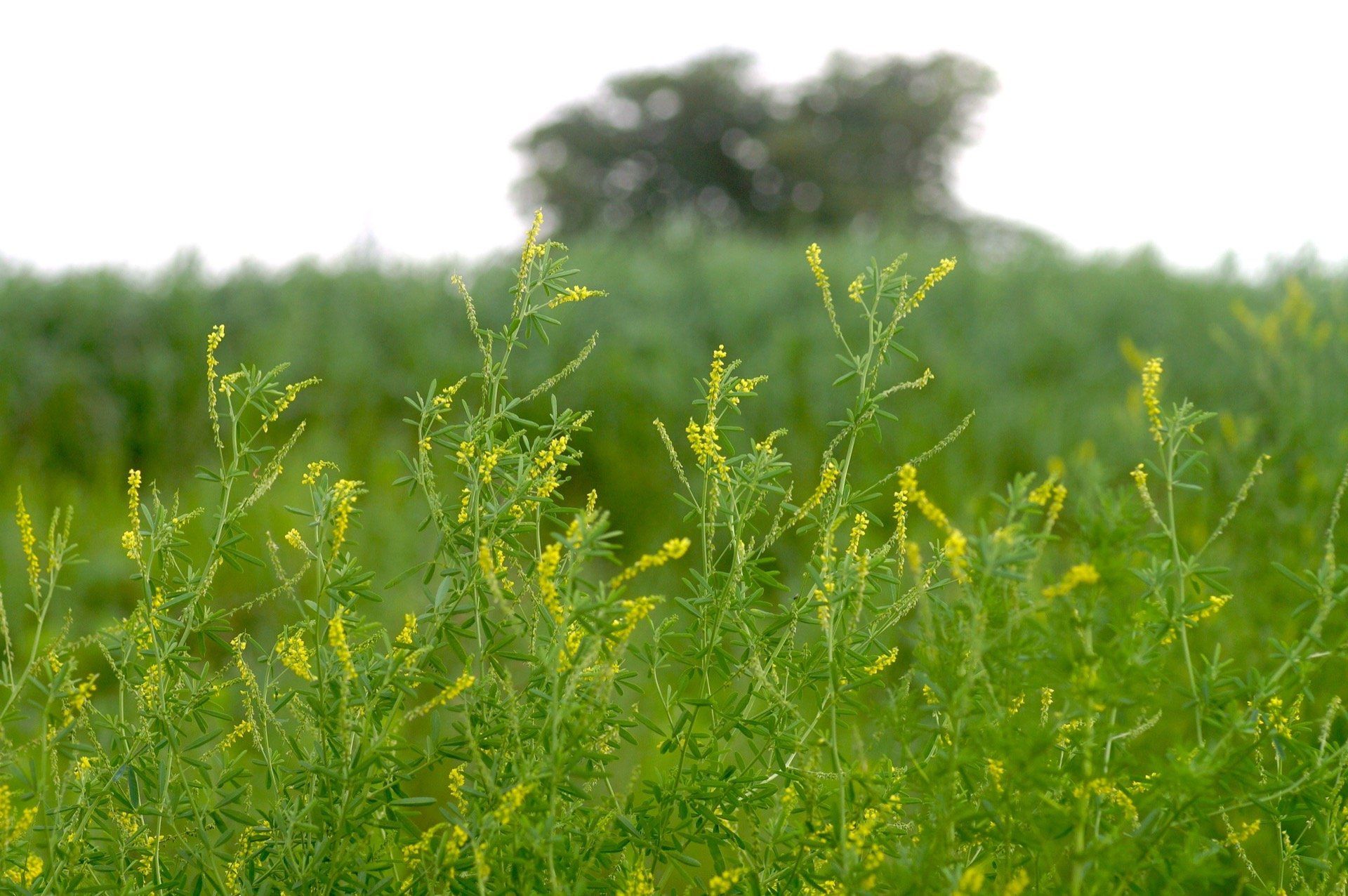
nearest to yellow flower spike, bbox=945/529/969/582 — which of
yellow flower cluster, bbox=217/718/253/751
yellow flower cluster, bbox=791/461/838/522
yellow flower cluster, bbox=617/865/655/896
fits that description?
yellow flower cluster, bbox=791/461/838/522

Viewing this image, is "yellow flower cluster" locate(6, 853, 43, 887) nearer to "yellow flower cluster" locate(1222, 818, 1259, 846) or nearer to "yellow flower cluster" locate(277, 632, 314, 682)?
"yellow flower cluster" locate(277, 632, 314, 682)

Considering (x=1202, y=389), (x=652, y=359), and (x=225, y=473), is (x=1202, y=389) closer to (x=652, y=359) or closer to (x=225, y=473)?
(x=652, y=359)

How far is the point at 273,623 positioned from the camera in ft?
17.2

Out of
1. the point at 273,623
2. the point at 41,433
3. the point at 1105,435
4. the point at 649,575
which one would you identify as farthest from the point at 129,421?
the point at 1105,435

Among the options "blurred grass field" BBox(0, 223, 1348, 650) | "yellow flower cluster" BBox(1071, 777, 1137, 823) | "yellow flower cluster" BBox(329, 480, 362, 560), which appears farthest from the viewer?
"blurred grass field" BBox(0, 223, 1348, 650)

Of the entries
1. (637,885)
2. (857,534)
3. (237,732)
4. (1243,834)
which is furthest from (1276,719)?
(237,732)

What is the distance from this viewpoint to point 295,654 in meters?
1.50

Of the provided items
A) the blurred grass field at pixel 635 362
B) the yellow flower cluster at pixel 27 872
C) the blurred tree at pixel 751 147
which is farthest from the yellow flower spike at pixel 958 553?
the blurred tree at pixel 751 147

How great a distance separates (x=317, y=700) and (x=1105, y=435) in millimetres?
6122

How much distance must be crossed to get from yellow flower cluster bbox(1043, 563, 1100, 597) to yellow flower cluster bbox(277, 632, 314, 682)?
0.83 metres

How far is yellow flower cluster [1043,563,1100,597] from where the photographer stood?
1.16 meters

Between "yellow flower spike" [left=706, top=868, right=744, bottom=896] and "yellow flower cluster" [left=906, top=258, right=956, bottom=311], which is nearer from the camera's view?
"yellow flower spike" [left=706, top=868, right=744, bottom=896]

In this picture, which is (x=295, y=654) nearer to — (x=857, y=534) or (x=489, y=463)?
(x=489, y=463)

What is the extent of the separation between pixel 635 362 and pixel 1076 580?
6.27 metres
